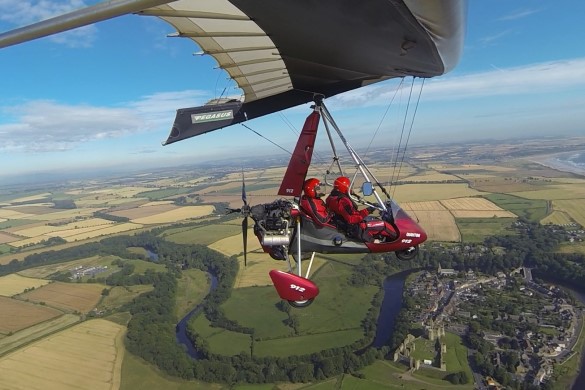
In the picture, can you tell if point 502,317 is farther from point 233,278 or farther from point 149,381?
point 149,381

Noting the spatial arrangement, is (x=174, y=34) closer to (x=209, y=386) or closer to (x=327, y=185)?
(x=327, y=185)

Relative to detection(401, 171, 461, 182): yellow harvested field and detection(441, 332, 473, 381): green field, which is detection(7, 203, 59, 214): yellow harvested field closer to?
detection(401, 171, 461, 182): yellow harvested field

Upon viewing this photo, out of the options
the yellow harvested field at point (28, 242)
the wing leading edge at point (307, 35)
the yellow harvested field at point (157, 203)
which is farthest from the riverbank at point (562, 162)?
the yellow harvested field at point (28, 242)

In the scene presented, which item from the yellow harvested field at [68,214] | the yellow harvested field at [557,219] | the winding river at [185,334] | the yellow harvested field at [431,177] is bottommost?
the winding river at [185,334]

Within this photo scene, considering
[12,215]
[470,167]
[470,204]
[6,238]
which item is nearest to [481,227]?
[470,204]

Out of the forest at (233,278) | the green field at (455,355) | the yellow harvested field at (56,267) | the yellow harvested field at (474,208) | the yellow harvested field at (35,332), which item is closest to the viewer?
the green field at (455,355)

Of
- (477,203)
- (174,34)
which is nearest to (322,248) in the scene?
(174,34)

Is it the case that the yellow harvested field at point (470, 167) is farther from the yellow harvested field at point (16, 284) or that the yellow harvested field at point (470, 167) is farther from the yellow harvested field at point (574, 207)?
the yellow harvested field at point (16, 284)

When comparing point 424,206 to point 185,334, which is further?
point 424,206
